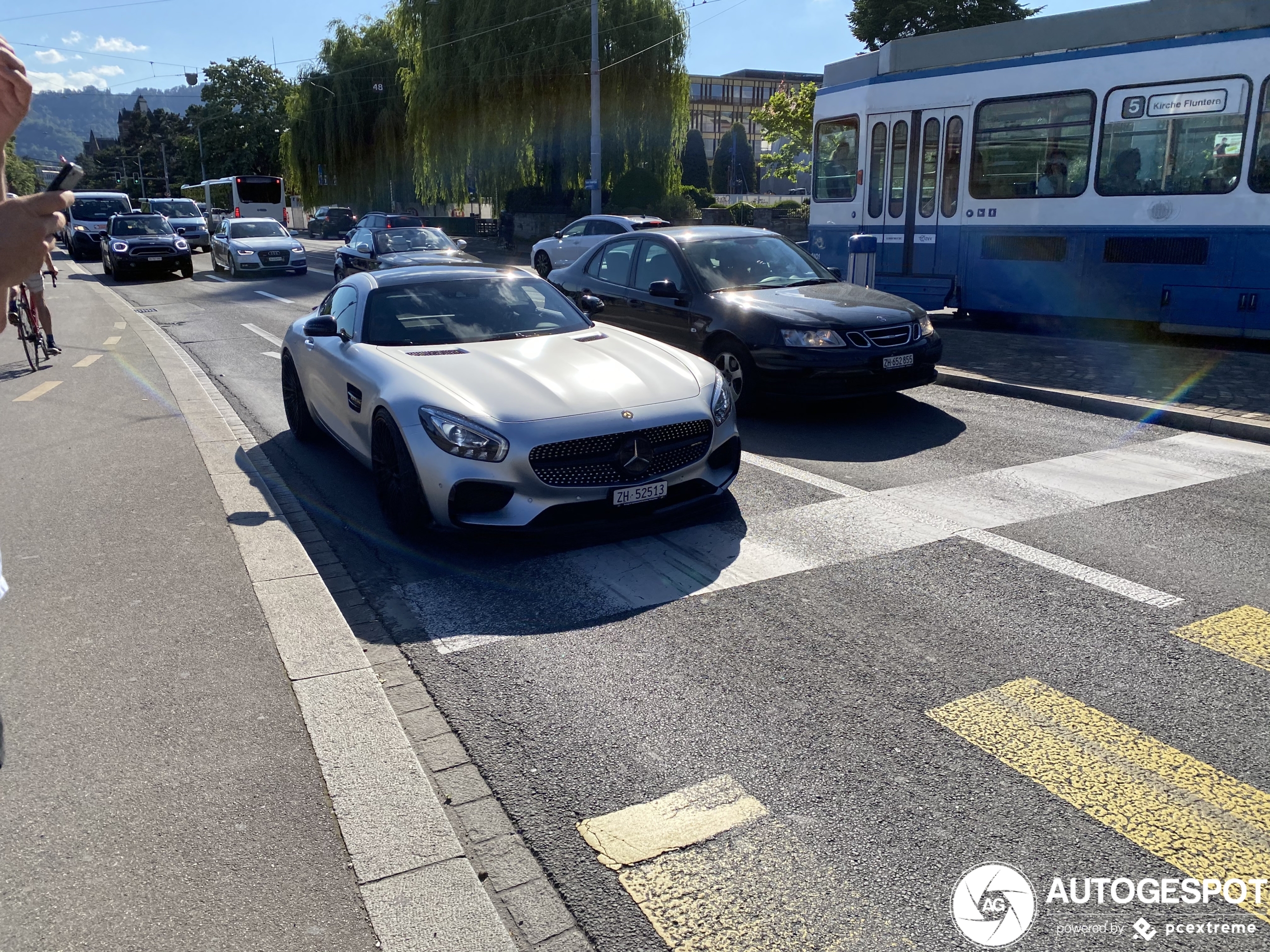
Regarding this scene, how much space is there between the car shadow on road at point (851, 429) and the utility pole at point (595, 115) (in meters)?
23.6

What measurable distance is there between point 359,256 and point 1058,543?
18455 millimetres

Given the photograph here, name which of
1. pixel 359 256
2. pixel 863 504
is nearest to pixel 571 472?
pixel 863 504

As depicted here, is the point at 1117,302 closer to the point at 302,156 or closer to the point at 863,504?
the point at 863,504

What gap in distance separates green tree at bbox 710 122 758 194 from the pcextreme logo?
86.3m

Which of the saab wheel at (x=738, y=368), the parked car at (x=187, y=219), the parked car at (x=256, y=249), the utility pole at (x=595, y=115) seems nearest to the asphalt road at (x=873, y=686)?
the saab wheel at (x=738, y=368)

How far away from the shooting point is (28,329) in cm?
1228

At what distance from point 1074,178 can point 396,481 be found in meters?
10.6

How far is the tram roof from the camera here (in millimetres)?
11328

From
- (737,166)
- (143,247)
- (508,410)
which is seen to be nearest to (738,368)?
(508,410)

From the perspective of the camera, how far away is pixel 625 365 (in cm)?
619

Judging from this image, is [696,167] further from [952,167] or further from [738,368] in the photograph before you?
[738,368]

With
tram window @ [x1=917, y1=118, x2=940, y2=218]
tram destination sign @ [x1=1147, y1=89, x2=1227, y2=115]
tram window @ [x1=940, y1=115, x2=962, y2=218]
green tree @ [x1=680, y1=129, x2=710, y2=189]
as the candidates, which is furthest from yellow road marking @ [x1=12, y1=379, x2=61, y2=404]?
green tree @ [x1=680, y1=129, x2=710, y2=189]

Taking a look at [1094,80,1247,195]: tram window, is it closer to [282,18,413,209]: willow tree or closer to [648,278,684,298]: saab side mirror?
[648,278,684,298]: saab side mirror

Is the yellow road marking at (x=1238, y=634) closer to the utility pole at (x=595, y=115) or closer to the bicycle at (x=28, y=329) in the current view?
the bicycle at (x=28, y=329)
